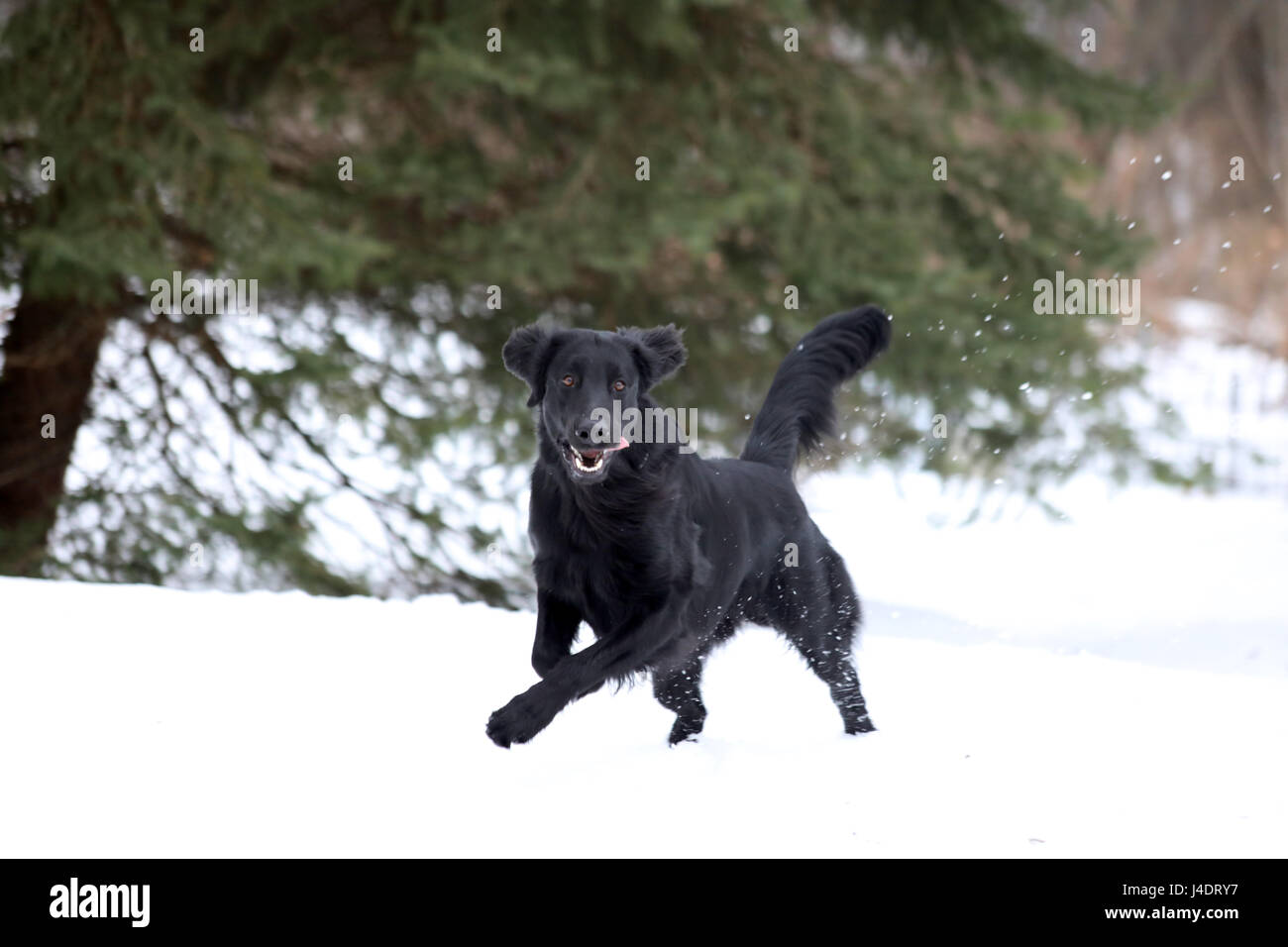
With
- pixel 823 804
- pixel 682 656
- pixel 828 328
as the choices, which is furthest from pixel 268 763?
pixel 828 328

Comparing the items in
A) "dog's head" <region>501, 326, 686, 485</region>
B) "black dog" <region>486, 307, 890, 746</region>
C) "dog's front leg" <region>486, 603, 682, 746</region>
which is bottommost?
"dog's front leg" <region>486, 603, 682, 746</region>

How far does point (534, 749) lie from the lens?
4.07 metres

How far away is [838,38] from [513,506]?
4.19 meters

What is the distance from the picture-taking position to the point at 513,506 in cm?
860

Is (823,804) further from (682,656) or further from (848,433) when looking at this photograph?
(848,433)

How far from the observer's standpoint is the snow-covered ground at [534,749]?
3.30 metres

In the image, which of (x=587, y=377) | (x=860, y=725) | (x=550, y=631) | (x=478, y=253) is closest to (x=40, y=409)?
(x=478, y=253)

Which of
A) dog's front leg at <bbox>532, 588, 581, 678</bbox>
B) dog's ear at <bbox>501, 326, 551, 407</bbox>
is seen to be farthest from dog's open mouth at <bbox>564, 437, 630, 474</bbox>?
dog's front leg at <bbox>532, 588, 581, 678</bbox>

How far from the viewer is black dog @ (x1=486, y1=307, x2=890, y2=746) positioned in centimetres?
381

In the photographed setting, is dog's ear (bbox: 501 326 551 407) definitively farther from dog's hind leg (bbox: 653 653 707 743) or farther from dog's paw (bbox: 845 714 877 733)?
dog's paw (bbox: 845 714 877 733)

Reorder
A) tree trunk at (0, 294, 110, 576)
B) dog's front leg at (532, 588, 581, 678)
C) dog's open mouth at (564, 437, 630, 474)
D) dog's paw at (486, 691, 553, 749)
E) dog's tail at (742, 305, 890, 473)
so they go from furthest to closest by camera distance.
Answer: tree trunk at (0, 294, 110, 576) < dog's tail at (742, 305, 890, 473) < dog's front leg at (532, 588, 581, 678) < dog's open mouth at (564, 437, 630, 474) < dog's paw at (486, 691, 553, 749)

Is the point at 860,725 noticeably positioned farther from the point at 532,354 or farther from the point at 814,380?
the point at 532,354

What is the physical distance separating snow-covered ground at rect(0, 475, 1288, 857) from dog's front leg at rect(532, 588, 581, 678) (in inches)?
11.4

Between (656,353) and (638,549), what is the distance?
658 millimetres
